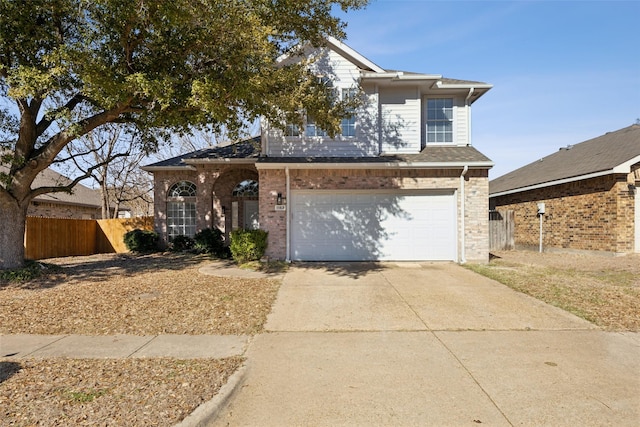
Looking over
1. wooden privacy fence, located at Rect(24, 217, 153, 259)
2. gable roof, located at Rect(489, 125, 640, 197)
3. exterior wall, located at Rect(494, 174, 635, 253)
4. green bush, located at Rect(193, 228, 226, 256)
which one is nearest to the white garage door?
green bush, located at Rect(193, 228, 226, 256)

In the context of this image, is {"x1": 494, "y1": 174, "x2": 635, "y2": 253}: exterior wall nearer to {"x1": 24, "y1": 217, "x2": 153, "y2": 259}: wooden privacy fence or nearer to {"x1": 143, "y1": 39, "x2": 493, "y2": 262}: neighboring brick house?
{"x1": 143, "y1": 39, "x2": 493, "y2": 262}: neighboring brick house

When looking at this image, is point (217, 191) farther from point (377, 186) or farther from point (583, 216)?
point (583, 216)

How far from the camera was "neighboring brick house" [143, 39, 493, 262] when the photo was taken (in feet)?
39.5

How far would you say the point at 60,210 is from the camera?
2422 centimetres

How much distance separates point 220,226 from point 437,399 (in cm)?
1336

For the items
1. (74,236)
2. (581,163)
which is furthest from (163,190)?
(581,163)

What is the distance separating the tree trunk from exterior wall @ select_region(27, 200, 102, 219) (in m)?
13.5

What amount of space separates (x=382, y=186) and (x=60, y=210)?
871 inches

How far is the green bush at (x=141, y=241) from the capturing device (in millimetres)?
16469

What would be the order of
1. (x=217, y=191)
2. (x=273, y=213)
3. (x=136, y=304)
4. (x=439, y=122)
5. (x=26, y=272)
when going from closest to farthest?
(x=136, y=304)
(x=26, y=272)
(x=273, y=213)
(x=439, y=122)
(x=217, y=191)

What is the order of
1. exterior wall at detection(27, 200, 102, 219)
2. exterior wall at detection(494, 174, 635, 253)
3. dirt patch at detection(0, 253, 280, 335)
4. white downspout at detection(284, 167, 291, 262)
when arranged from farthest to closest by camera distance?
exterior wall at detection(27, 200, 102, 219) → exterior wall at detection(494, 174, 635, 253) → white downspout at detection(284, 167, 291, 262) → dirt patch at detection(0, 253, 280, 335)

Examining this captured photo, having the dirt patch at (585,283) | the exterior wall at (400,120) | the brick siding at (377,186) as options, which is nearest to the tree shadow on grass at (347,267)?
the brick siding at (377,186)

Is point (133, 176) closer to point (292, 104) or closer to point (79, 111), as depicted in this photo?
point (79, 111)

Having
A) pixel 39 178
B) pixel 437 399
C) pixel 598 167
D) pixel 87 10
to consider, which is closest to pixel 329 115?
pixel 87 10
